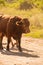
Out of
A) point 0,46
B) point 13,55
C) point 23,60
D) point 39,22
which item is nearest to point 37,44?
point 0,46

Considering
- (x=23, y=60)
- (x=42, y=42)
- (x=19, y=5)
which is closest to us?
(x=23, y=60)

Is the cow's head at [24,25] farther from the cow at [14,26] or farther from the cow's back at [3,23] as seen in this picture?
the cow's back at [3,23]

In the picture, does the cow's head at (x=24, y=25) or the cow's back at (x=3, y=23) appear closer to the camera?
the cow's head at (x=24, y=25)

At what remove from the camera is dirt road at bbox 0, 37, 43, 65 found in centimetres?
1145

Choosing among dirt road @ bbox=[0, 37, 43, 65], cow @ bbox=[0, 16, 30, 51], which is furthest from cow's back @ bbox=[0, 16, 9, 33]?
dirt road @ bbox=[0, 37, 43, 65]

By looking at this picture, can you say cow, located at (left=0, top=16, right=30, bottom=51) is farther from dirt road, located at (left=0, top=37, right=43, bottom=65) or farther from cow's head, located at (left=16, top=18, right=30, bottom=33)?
dirt road, located at (left=0, top=37, right=43, bottom=65)

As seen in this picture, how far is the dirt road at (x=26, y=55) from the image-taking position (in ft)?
37.6

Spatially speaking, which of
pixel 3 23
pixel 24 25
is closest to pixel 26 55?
pixel 24 25

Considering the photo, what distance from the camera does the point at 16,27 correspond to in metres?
14.0

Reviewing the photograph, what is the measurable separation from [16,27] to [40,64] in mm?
3226

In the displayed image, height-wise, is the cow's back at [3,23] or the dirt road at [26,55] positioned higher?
the cow's back at [3,23]

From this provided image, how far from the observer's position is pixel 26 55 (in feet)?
44.0

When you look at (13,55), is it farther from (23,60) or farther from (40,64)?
(40,64)

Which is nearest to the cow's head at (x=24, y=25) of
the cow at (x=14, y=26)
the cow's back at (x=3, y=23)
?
the cow at (x=14, y=26)
